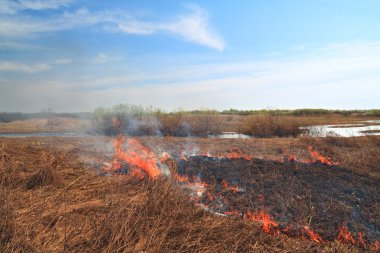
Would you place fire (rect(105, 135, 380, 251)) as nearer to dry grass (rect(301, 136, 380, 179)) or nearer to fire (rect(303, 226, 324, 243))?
fire (rect(303, 226, 324, 243))

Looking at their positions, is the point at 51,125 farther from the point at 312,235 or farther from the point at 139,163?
the point at 312,235

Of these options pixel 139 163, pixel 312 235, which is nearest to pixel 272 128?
pixel 139 163

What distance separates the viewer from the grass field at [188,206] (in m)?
4.12

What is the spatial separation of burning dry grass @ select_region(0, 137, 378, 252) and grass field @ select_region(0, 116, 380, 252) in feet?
0.04

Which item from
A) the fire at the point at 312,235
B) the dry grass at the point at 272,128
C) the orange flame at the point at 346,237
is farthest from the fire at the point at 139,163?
the dry grass at the point at 272,128

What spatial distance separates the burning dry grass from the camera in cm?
395

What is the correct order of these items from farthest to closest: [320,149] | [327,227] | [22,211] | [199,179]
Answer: [320,149]
[199,179]
[327,227]
[22,211]

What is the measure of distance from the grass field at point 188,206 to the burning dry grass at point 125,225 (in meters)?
0.01

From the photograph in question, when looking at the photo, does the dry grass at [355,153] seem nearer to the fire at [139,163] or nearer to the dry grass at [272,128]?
the fire at [139,163]

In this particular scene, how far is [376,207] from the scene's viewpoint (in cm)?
602

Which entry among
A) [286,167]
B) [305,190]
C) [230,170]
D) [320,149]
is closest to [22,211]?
[230,170]

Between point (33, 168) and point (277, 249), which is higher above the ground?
point (33, 168)

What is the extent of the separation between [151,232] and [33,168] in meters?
3.96

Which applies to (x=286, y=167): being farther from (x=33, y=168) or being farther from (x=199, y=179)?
(x=33, y=168)
